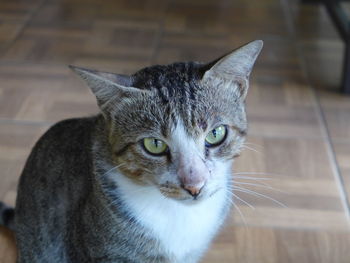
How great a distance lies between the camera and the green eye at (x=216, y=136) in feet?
3.06

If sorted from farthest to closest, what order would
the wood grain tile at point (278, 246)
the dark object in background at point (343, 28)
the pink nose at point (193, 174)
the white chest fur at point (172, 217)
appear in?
the dark object in background at point (343, 28)
the wood grain tile at point (278, 246)
the white chest fur at point (172, 217)
the pink nose at point (193, 174)

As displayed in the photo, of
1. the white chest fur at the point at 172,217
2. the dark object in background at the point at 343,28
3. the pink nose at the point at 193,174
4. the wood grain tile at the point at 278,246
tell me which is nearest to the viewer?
the pink nose at the point at 193,174

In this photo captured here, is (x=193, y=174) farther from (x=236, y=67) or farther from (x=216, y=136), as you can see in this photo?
(x=236, y=67)

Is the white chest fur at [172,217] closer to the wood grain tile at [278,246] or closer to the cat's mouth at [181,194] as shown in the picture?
the cat's mouth at [181,194]

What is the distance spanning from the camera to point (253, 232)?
136 cm

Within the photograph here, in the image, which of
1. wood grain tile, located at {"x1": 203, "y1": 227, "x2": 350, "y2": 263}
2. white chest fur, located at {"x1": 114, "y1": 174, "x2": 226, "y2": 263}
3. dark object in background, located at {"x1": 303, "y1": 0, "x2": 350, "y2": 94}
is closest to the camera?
white chest fur, located at {"x1": 114, "y1": 174, "x2": 226, "y2": 263}

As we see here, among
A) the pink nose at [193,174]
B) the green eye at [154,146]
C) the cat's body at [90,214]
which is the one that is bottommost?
the cat's body at [90,214]

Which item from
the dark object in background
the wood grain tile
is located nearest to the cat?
the wood grain tile

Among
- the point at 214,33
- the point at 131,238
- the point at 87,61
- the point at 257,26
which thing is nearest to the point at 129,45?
the point at 87,61

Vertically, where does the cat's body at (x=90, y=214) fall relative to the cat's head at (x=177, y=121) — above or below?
below

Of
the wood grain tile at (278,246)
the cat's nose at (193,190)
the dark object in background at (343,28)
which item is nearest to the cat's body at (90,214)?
the cat's nose at (193,190)

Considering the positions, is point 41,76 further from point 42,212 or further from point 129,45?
point 42,212

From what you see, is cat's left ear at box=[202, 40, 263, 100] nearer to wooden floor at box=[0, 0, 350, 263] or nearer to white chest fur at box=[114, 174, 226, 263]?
white chest fur at box=[114, 174, 226, 263]

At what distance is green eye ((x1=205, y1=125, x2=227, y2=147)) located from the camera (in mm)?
934
